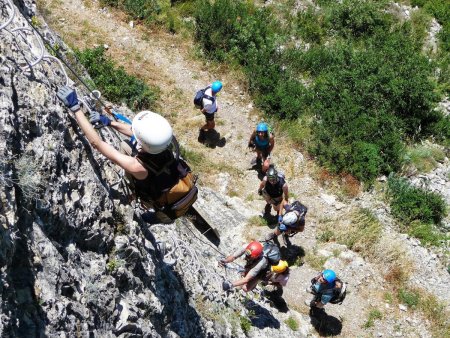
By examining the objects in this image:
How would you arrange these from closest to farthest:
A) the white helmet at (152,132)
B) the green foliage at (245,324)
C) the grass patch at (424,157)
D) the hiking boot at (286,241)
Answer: the white helmet at (152,132)
the green foliage at (245,324)
the hiking boot at (286,241)
the grass patch at (424,157)

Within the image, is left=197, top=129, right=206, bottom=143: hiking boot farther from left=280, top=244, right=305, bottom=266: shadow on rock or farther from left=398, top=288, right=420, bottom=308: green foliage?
left=398, top=288, right=420, bottom=308: green foliage

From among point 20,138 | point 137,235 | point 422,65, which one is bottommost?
point 422,65

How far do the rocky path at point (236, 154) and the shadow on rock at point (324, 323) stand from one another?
3 centimetres

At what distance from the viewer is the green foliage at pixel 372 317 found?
11.2m

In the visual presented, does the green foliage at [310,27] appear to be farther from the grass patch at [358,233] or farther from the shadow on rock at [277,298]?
the shadow on rock at [277,298]

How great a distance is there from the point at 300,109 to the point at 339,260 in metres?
5.24

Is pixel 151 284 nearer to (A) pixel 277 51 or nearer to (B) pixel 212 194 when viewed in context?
(B) pixel 212 194

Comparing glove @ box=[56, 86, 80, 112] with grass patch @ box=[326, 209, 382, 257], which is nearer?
glove @ box=[56, 86, 80, 112]

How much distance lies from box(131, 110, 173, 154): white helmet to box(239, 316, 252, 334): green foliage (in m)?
4.82

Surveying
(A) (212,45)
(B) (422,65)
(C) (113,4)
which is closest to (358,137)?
(B) (422,65)

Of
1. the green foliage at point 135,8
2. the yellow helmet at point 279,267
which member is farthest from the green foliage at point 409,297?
the green foliage at point 135,8

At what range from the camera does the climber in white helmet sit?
5.03 metres

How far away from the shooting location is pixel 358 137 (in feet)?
48.3

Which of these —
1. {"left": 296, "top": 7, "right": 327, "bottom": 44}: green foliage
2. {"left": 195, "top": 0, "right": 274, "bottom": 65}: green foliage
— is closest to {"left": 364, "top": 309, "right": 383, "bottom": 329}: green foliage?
{"left": 195, "top": 0, "right": 274, "bottom": 65}: green foliage
